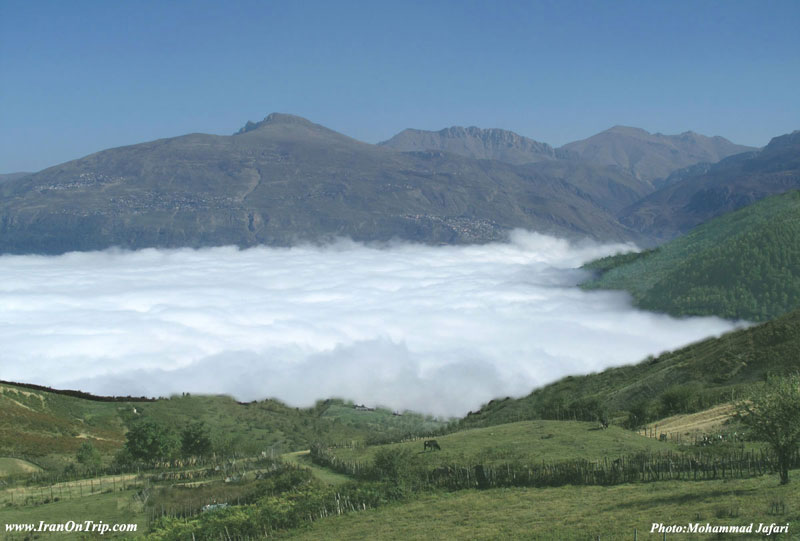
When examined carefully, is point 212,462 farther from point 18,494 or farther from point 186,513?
point 186,513

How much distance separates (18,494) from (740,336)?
4208 inches

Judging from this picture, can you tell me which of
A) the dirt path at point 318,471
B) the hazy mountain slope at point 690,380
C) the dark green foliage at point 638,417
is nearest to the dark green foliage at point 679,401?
the hazy mountain slope at point 690,380

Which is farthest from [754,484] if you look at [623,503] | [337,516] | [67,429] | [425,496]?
[67,429]

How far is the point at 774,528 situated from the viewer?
34.3 m

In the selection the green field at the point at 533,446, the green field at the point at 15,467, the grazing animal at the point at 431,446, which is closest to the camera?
the green field at the point at 533,446

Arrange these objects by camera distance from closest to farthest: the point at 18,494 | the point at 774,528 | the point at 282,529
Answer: the point at 774,528 → the point at 282,529 → the point at 18,494

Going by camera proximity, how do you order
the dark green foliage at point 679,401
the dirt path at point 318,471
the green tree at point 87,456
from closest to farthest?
the dirt path at point 318,471, the dark green foliage at point 679,401, the green tree at point 87,456

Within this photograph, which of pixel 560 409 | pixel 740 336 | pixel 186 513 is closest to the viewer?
pixel 186 513

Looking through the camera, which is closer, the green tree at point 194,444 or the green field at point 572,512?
the green field at point 572,512

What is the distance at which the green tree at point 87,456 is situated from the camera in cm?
9378

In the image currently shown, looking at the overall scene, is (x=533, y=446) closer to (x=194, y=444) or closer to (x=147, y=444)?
(x=194, y=444)

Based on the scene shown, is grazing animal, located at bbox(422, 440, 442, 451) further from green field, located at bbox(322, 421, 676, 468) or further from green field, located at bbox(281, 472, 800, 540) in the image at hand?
green field, located at bbox(281, 472, 800, 540)

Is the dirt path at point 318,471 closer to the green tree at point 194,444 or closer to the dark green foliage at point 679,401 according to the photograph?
the green tree at point 194,444

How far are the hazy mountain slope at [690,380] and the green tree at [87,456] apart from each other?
61.1 meters
